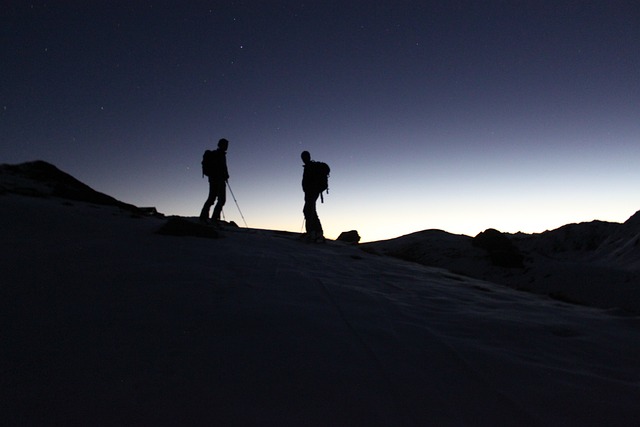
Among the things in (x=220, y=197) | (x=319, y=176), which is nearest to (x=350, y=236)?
(x=319, y=176)

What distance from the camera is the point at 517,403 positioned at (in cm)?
193

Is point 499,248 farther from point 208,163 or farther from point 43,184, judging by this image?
point 43,184

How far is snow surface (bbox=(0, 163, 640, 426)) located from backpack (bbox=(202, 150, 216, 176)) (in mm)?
6658

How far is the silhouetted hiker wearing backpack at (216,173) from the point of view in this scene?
1107 centimetres

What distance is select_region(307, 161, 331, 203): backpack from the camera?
1118 centimetres

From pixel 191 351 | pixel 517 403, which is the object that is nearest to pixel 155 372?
pixel 191 351

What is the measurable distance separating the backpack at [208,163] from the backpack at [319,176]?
9.46 feet

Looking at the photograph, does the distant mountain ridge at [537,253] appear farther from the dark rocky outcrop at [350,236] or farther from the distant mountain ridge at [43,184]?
the dark rocky outcrop at [350,236]

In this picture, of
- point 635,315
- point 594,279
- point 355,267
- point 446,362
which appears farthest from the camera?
point 594,279

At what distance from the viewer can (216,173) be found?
11.1 m

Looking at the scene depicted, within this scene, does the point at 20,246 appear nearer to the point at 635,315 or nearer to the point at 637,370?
the point at 637,370

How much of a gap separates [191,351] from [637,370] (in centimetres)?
303

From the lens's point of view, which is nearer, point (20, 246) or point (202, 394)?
point (202, 394)

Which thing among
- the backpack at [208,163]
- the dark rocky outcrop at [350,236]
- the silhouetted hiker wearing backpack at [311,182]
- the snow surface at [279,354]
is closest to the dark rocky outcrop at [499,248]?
the silhouetted hiker wearing backpack at [311,182]
